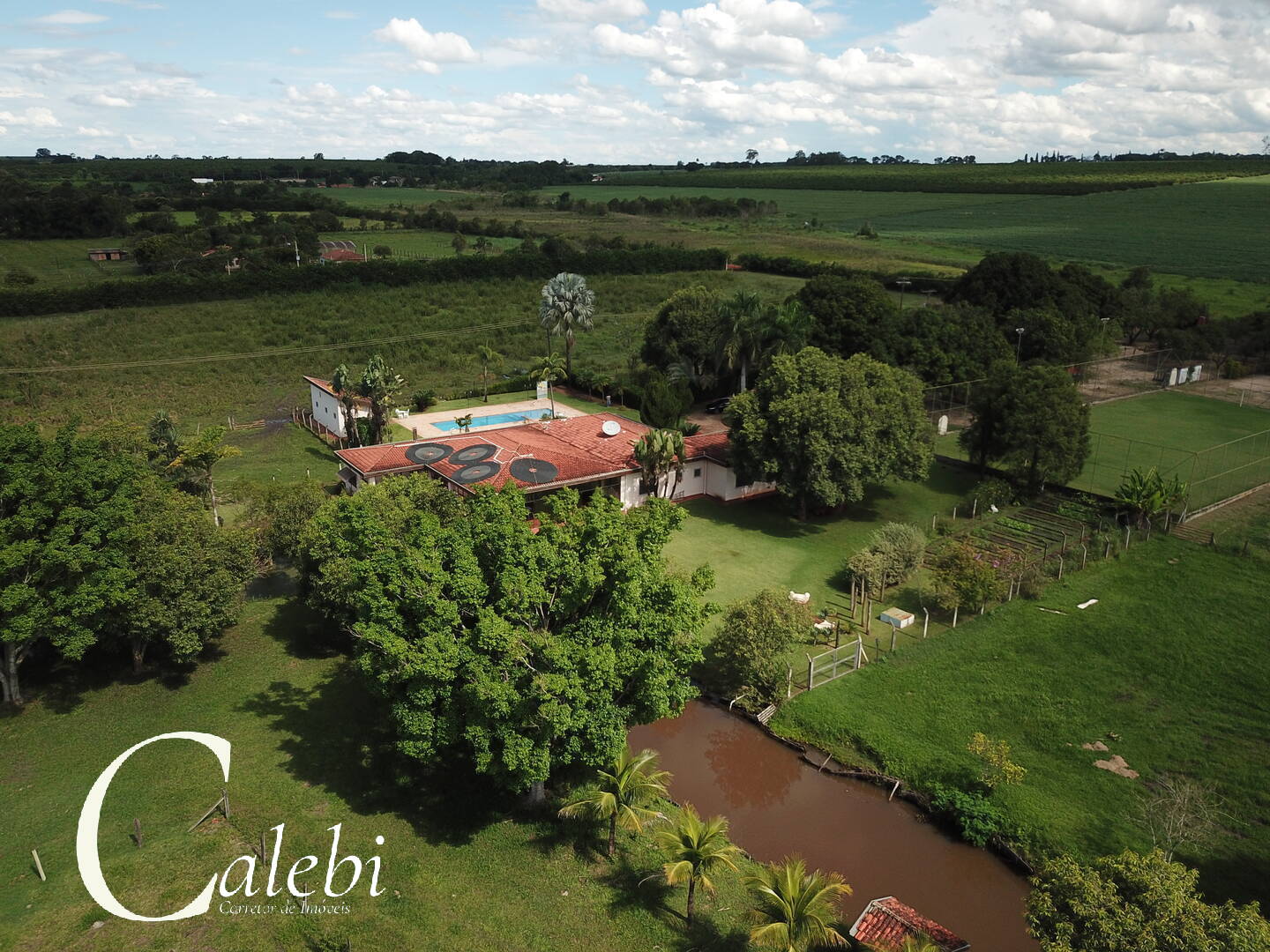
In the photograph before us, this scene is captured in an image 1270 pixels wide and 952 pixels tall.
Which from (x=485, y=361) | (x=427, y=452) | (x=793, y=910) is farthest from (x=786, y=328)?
(x=793, y=910)

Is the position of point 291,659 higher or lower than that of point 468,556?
lower

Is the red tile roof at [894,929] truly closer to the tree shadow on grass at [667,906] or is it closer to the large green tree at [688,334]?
the tree shadow on grass at [667,906]

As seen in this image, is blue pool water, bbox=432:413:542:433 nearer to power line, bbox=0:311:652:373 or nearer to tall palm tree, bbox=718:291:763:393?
tall palm tree, bbox=718:291:763:393

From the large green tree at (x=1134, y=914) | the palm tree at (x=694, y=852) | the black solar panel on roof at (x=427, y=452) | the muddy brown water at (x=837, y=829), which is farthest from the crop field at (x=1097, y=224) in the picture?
the palm tree at (x=694, y=852)

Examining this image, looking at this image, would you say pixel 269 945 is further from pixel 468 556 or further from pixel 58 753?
pixel 58 753

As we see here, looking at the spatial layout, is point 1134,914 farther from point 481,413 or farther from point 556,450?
point 481,413

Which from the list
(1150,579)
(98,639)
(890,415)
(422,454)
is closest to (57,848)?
(98,639)
